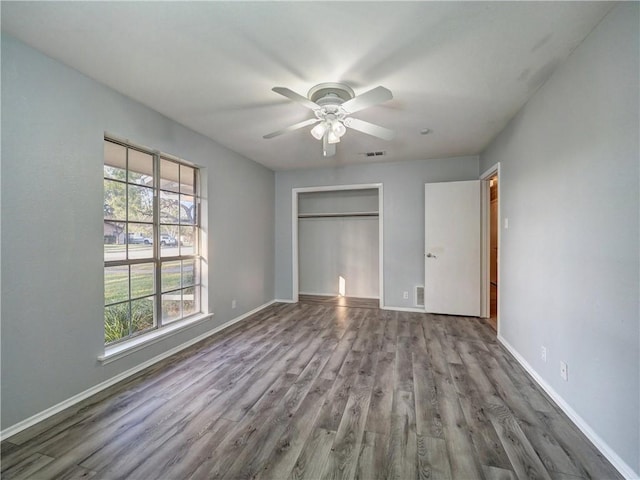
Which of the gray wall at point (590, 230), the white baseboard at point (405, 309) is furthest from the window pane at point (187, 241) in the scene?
the gray wall at point (590, 230)

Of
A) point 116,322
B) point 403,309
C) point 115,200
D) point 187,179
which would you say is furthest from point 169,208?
point 403,309

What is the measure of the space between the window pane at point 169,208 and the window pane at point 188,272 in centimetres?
51

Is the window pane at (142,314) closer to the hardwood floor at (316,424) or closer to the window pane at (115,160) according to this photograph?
the hardwood floor at (316,424)

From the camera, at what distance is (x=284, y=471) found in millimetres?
1491

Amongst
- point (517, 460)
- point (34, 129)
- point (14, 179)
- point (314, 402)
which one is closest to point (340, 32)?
point (34, 129)

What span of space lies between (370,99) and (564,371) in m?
2.38

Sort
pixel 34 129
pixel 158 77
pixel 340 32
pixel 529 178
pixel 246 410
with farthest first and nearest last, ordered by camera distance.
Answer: pixel 529 178 → pixel 158 77 → pixel 246 410 → pixel 34 129 → pixel 340 32

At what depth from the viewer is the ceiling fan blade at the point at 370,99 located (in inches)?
74.1

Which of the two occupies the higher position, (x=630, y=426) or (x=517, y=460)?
(x=630, y=426)

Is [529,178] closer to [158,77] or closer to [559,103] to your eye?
[559,103]

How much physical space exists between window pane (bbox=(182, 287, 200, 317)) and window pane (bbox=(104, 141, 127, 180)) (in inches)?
57.3

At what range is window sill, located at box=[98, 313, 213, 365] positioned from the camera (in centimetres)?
236

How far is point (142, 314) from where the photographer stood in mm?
2814

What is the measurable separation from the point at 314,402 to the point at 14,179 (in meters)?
2.49
